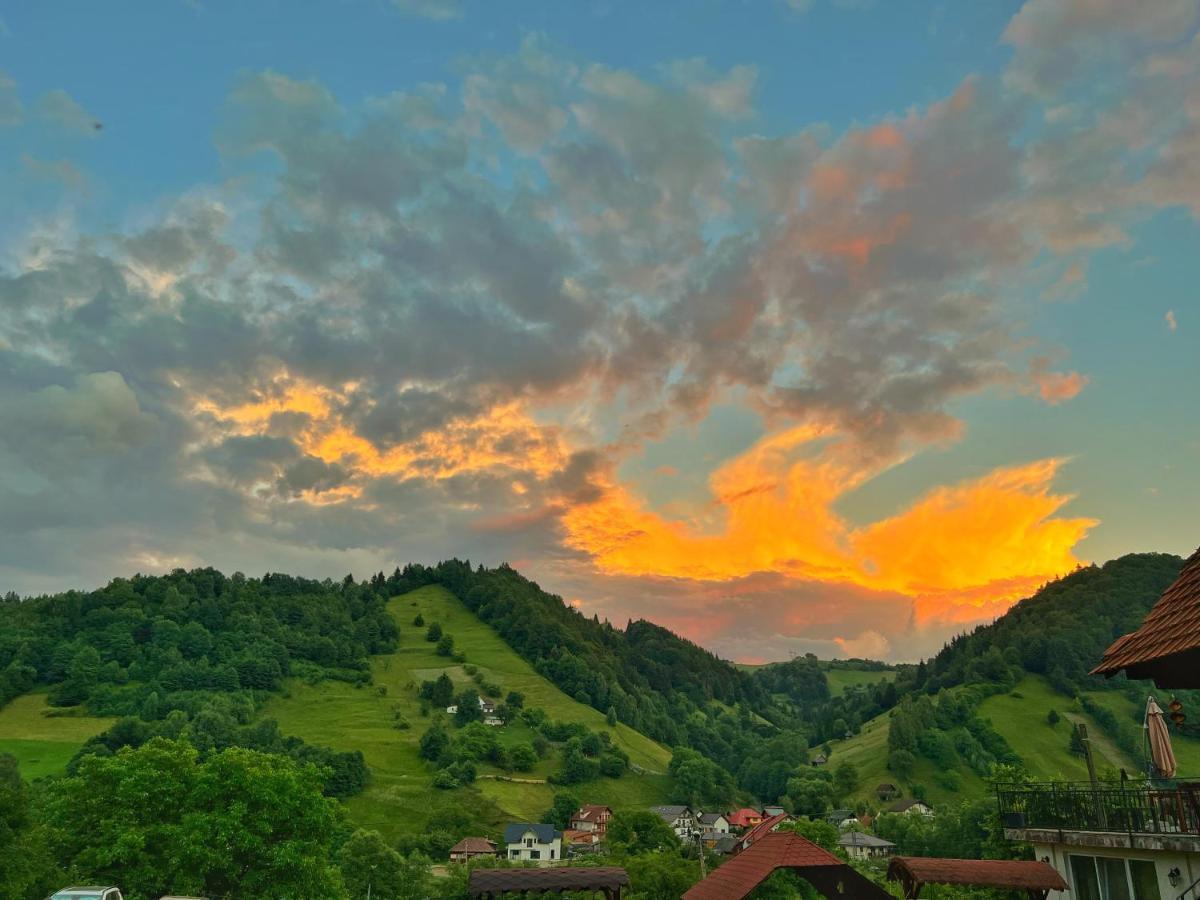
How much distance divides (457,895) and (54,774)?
86.3m

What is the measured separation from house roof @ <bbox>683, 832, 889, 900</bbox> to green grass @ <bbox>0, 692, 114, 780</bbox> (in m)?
128

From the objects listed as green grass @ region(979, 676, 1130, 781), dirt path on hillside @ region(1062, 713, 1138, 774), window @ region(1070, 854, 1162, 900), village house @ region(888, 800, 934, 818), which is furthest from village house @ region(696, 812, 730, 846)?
window @ region(1070, 854, 1162, 900)

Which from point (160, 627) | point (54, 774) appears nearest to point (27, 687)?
point (160, 627)

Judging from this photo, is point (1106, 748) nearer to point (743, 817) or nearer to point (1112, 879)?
point (743, 817)

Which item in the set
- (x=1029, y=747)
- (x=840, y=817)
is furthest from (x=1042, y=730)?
(x=840, y=817)

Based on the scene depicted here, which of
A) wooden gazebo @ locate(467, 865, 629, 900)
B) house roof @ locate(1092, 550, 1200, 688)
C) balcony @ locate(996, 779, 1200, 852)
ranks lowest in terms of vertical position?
wooden gazebo @ locate(467, 865, 629, 900)

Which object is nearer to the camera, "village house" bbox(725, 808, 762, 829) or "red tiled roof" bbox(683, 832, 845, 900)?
"red tiled roof" bbox(683, 832, 845, 900)

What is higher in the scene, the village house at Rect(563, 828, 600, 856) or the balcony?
the balcony

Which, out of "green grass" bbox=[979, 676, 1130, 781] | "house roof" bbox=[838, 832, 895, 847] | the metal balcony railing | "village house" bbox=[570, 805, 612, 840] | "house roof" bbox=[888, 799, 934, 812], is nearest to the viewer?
the metal balcony railing

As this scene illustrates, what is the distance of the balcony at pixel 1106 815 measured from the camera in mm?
16031

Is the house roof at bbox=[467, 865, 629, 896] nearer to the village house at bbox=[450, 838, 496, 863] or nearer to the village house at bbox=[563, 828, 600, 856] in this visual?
the village house at bbox=[450, 838, 496, 863]

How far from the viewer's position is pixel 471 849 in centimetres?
11331

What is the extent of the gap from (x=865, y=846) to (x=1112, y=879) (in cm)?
10978

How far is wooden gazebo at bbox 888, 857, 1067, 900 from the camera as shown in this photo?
787 inches
